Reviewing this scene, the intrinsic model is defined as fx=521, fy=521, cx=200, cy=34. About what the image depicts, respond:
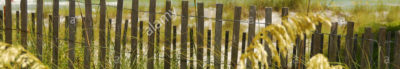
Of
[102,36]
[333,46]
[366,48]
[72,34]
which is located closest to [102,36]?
[102,36]

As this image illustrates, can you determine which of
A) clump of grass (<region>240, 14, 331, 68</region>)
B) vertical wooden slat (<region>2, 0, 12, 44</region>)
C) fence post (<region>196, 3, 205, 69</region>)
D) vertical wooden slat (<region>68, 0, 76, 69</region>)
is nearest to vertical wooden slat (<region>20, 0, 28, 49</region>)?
vertical wooden slat (<region>2, 0, 12, 44</region>)

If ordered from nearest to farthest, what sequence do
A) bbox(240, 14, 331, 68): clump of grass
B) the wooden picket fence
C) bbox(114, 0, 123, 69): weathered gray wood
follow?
bbox(240, 14, 331, 68): clump of grass
the wooden picket fence
bbox(114, 0, 123, 69): weathered gray wood

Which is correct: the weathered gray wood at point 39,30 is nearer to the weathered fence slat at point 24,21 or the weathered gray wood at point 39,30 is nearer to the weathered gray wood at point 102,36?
the weathered fence slat at point 24,21

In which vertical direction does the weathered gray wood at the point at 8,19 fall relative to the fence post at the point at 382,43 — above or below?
above

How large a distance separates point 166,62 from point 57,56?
899 mm

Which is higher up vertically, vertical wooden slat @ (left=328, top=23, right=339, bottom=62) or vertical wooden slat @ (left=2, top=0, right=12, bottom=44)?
vertical wooden slat @ (left=2, top=0, right=12, bottom=44)

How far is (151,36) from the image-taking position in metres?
3.31

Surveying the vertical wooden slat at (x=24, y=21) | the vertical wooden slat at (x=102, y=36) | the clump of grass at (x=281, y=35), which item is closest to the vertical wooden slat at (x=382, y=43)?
the clump of grass at (x=281, y=35)

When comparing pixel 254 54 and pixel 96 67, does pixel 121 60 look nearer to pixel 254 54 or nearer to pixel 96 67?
pixel 96 67

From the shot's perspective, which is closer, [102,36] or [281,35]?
[281,35]

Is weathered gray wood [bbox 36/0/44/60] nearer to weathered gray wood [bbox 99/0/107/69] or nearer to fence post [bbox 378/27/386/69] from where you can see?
weathered gray wood [bbox 99/0/107/69]

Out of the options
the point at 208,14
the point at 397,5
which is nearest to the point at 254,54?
the point at 208,14

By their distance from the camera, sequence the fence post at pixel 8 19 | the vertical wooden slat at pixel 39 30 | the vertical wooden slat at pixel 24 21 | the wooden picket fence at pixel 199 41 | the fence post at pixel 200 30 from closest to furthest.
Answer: the wooden picket fence at pixel 199 41, the fence post at pixel 200 30, the vertical wooden slat at pixel 39 30, the vertical wooden slat at pixel 24 21, the fence post at pixel 8 19

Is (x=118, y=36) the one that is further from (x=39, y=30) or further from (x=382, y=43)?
(x=382, y=43)
